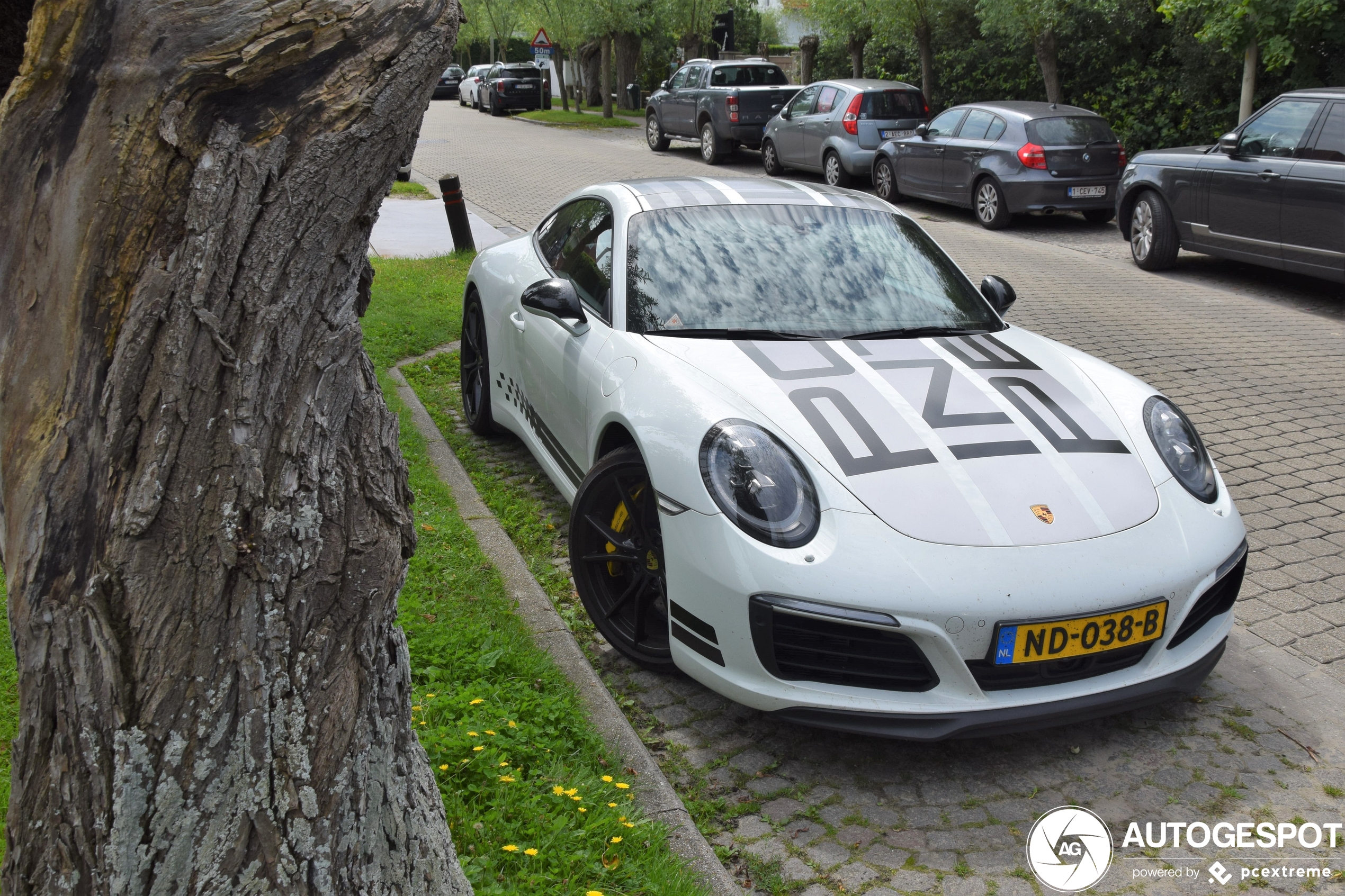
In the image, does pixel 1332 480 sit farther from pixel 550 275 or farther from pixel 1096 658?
pixel 550 275

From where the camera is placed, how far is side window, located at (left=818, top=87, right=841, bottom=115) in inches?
685

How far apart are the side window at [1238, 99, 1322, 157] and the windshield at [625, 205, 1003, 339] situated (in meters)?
6.46

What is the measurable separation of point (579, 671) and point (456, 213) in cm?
835

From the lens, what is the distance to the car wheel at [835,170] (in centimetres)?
1698

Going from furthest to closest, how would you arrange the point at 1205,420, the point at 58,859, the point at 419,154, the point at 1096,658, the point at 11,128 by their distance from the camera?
1. the point at 419,154
2. the point at 1205,420
3. the point at 1096,658
4. the point at 58,859
5. the point at 11,128

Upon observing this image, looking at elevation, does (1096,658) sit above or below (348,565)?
below

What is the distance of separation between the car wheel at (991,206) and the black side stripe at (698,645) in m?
11.4

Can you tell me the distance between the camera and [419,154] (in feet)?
78.2

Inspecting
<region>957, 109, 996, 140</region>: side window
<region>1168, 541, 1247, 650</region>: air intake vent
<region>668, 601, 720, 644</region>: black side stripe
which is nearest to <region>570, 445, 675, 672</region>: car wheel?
<region>668, 601, 720, 644</region>: black side stripe

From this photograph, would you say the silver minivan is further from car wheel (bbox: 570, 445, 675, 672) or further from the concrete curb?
car wheel (bbox: 570, 445, 675, 672)

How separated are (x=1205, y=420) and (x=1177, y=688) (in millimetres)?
3636

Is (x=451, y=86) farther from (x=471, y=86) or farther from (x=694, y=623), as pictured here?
(x=694, y=623)

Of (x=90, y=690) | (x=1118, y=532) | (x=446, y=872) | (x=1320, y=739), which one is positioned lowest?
(x=1320, y=739)

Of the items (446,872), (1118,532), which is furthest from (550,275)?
(446,872)
